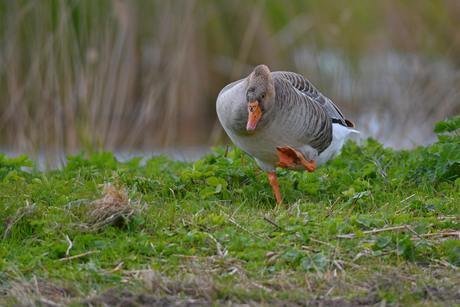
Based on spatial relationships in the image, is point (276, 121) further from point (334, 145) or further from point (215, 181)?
point (334, 145)

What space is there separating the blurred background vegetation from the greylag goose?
3.30 meters

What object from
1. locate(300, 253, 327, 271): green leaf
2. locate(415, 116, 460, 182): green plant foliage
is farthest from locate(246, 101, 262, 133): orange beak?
locate(415, 116, 460, 182): green plant foliage

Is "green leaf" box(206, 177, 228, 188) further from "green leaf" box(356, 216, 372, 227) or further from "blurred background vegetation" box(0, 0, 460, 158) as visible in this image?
"blurred background vegetation" box(0, 0, 460, 158)

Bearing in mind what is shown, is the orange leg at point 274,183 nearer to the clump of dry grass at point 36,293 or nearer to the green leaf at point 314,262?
the green leaf at point 314,262

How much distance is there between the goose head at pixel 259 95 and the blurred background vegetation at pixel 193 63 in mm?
3596

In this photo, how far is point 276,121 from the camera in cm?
452

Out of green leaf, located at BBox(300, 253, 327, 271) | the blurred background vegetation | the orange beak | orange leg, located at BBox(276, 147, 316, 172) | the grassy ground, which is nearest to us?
the grassy ground

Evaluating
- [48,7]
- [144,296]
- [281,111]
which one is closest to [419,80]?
[281,111]

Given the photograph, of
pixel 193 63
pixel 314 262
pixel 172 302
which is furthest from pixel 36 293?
pixel 193 63

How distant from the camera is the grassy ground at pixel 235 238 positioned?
2941mm

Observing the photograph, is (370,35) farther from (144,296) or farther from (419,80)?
(144,296)

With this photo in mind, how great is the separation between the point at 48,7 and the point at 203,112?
318cm

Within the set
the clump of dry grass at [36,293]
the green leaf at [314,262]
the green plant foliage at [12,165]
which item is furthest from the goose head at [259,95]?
the green plant foliage at [12,165]

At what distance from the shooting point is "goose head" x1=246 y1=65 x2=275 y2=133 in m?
4.20
